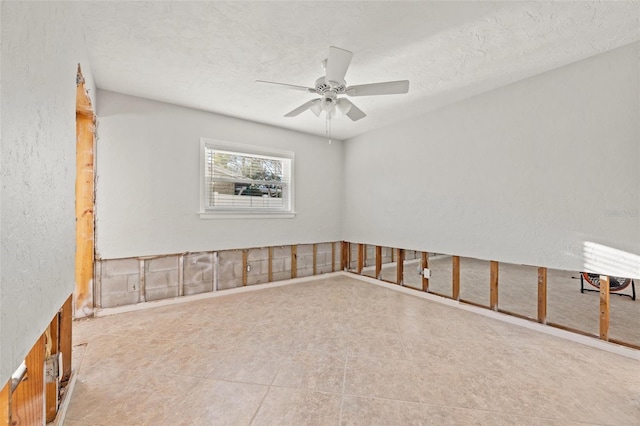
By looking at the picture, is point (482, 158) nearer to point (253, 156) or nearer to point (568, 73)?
point (568, 73)

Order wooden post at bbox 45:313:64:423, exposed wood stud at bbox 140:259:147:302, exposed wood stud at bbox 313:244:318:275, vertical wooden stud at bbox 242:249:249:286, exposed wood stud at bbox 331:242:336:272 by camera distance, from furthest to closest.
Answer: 1. exposed wood stud at bbox 331:242:336:272
2. exposed wood stud at bbox 313:244:318:275
3. vertical wooden stud at bbox 242:249:249:286
4. exposed wood stud at bbox 140:259:147:302
5. wooden post at bbox 45:313:64:423

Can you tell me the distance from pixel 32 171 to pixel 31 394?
102 centimetres

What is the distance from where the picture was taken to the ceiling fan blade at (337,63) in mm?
1969

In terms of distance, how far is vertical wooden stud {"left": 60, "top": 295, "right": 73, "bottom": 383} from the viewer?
175 centimetres

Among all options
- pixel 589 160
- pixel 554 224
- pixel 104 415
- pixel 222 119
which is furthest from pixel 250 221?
pixel 589 160

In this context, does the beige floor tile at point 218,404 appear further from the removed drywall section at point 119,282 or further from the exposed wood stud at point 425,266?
the exposed wood stud at point 425,266

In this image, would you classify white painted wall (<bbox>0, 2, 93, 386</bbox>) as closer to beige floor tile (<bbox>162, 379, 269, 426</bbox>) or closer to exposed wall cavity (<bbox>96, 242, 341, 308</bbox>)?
beige floor tile (<bbox>162, 379, 269, 426</bbox>)

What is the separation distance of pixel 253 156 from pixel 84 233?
2356 millimetres

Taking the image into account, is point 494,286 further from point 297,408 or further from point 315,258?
point 315,258

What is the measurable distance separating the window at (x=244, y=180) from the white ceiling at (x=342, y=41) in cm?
104

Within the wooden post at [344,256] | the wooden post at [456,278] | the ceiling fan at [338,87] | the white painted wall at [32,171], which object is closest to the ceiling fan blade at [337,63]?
the ceiling fan at [338,87]

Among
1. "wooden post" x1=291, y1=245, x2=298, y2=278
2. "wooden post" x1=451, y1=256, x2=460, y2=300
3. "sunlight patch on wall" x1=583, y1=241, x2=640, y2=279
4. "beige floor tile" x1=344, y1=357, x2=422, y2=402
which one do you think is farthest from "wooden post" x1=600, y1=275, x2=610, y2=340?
"wooden post" x1=291, y1=245, x2=298, y2=278

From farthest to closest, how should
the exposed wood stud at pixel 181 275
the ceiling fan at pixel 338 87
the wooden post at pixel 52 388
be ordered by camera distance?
1. the exposed wood stud at pixel 181 275
2. the ceiling fan at pixel 338 87
3. the wooden post at pixel 52 388

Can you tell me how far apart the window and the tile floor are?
1.64 m
